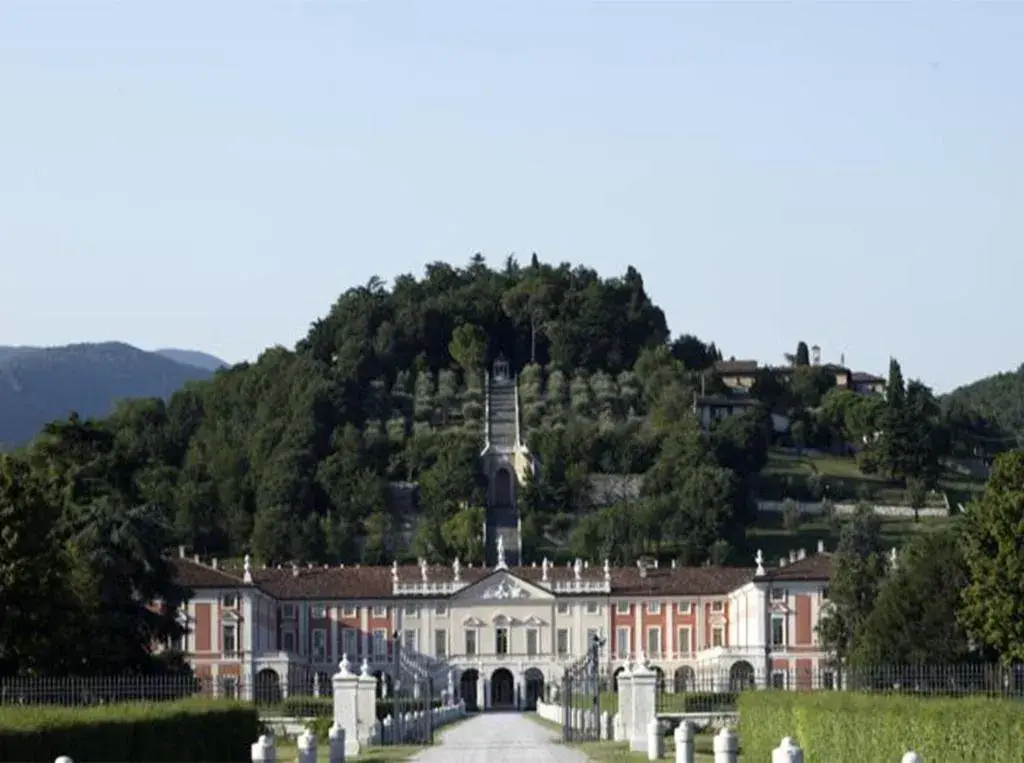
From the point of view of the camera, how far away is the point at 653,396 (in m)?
165

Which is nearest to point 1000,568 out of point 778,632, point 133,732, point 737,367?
point 133,732

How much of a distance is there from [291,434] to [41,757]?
122 m

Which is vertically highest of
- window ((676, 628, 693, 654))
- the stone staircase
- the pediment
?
the stone staircase

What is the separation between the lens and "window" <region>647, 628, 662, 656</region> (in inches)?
4707

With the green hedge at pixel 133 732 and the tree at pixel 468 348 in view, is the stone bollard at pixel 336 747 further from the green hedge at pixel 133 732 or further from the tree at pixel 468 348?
the tree at pixel 468 348

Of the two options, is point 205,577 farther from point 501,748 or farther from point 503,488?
point 501,748

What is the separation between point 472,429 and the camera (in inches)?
6417

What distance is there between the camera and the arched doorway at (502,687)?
121062 mm

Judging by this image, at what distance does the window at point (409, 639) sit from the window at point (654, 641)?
33.2 ft

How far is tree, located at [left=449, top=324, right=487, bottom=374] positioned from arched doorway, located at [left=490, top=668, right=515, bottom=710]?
5023 cm

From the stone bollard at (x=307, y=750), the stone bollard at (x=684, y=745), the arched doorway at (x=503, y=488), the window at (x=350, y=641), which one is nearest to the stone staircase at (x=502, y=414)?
→ the arched doorway at (x=503, y=488)

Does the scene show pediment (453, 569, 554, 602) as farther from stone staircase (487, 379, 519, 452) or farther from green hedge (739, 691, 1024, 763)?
green hedge (739, 691, 1024, 763)

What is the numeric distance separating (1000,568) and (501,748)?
20294 millimetres

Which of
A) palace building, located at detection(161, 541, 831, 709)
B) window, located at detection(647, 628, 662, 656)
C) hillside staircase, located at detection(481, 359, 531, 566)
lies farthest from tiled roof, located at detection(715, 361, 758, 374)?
window, located at detection(647, 628, 662, 656)
